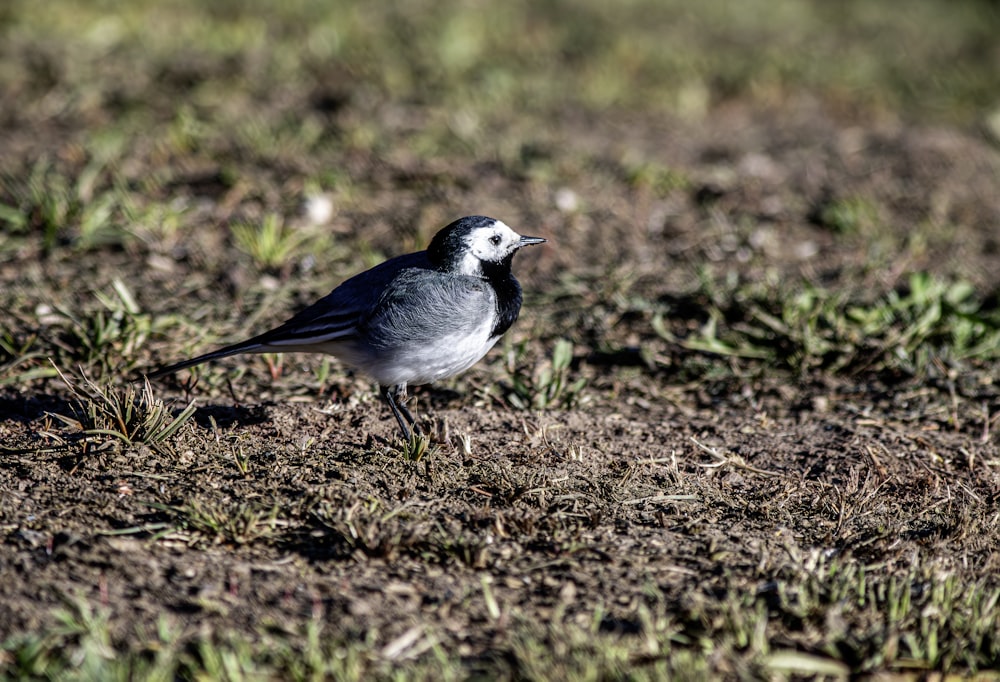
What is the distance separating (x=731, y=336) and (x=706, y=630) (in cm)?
260

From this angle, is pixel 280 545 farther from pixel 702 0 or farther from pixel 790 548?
pixel 702 0

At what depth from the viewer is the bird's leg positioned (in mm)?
4496

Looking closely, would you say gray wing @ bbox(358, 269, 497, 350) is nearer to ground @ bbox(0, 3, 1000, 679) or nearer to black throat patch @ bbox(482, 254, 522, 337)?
black throat patch @ bbox(482, 254, 522, 337)

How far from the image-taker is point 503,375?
536 centimetres

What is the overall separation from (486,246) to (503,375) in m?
0.79

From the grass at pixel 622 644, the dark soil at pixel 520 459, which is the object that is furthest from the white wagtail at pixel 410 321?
the grass at pixel 622 644

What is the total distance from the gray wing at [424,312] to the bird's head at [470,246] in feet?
0.46

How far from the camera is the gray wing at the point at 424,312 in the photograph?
4523 mm

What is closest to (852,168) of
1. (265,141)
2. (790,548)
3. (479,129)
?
(479,129)

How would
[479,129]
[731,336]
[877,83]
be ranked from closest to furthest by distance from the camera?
1. [731,336]
2. [479,129]
3. [877,83]

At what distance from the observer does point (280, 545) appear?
3.77 meters

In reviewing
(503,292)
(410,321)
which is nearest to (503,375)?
(503,292)

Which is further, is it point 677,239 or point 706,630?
point 677,239

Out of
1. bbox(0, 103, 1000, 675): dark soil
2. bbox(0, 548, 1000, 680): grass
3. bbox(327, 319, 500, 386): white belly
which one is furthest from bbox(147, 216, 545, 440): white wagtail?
bbox(0, 548, 1000, 680): grass
